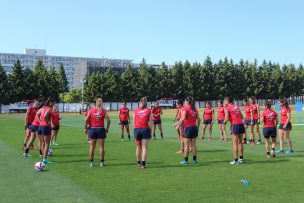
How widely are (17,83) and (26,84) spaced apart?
6.36 feet

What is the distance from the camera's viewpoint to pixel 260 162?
1280 centimetres

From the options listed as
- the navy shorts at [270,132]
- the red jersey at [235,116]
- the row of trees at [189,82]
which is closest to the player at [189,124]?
the red jersey at [235,116]

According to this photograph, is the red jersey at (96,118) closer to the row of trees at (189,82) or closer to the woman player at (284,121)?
the woman player at (284,121)

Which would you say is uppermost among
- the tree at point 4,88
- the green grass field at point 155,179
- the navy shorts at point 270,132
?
the tree at point 4,88

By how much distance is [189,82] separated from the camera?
94.0 meters

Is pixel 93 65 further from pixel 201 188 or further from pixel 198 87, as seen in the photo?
pixel 201 188

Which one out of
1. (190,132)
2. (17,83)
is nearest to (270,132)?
(190,132)

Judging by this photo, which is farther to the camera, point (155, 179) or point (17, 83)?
point (17, 83)

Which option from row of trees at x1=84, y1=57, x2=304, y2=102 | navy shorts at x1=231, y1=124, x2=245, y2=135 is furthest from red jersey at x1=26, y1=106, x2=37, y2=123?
row of trees at x1=84, y1=57, x2=304, y2=102

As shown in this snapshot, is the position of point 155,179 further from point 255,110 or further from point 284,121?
point 255,110

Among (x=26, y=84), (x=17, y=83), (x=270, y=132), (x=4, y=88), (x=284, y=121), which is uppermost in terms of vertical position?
(x=17, y=83)

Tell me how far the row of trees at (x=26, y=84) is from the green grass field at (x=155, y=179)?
7036cm

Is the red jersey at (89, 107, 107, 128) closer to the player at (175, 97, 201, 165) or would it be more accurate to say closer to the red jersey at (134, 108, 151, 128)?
the red jersey at (134, 108, 151, 128)

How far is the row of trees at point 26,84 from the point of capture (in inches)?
3174
